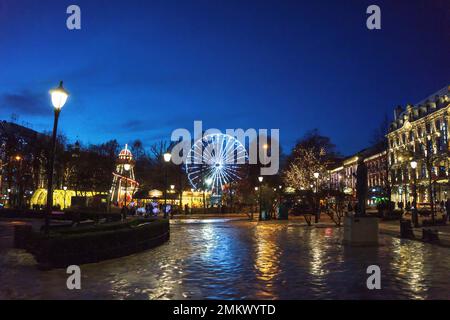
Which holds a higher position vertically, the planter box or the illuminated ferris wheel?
the illuminated ferris wheel

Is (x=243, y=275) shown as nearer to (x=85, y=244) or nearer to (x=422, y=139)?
(x=85, y=244)

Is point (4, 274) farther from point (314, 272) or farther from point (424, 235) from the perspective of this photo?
point (424, 235)

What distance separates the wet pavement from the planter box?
103 centimetres

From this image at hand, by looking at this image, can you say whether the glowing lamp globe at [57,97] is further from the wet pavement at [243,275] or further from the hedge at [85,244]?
the wet pavement at [243,275]

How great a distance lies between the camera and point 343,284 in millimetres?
9102

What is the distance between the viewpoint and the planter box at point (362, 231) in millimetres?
16609

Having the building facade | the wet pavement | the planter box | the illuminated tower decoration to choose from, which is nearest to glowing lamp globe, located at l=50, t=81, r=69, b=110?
the wet pavement

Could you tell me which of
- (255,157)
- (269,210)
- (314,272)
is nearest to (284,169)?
(255,157)

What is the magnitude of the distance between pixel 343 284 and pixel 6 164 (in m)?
55.5

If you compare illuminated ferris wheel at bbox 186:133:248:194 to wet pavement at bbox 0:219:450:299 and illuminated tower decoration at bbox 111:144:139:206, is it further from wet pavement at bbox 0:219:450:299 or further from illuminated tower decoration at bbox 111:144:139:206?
wet pavement at bbox 0:219:450:299

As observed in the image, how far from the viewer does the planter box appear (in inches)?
654

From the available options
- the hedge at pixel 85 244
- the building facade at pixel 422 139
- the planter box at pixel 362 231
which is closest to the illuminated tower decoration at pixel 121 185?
the building facade at pixel 422 139

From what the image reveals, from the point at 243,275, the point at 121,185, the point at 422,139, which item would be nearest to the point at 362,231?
the point at 243,275

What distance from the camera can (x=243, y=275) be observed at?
10.3 meters
